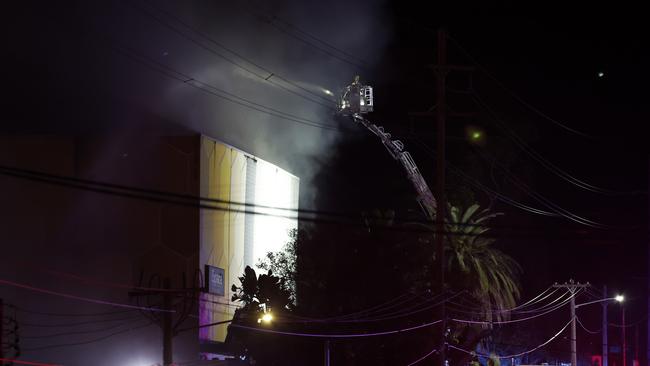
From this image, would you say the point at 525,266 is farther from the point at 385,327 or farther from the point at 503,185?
the point at 385,327

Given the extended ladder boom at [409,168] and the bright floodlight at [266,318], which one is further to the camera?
the extended ladder boom at [409,168]

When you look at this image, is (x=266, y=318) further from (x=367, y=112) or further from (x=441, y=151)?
(x=441, y=151)

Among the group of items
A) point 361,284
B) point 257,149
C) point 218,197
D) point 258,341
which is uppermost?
point 257,149

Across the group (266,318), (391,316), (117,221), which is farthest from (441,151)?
(117,221)

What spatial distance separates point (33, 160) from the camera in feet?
144

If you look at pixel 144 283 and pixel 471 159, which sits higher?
pixel 471 159

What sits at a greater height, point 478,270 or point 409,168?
point 409,168

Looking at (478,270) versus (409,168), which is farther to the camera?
(409,168)

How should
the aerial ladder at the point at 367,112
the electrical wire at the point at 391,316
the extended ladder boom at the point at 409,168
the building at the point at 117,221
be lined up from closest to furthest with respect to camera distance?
the electrical wire at the point at 391,316 < the aerial ladder at the point at 367,112 < the extended ladder boom at the point at 409,168 < the building at the point at 117,221

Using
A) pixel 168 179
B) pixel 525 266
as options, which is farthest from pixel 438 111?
pixel 525 266

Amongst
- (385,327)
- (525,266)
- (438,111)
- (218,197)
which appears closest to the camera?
(438,111)

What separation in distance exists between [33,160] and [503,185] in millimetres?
30126

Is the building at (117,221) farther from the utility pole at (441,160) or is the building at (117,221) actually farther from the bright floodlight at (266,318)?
the utility pole at (441,160)

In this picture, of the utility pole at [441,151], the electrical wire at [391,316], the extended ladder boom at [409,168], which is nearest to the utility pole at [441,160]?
the utility pole at [441,151]
